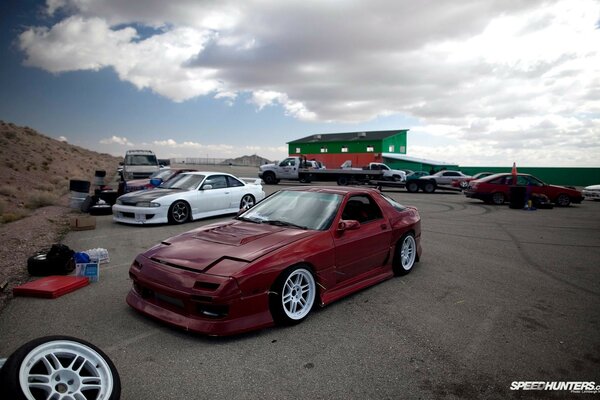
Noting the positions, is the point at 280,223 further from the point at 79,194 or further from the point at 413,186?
the point at 413,186

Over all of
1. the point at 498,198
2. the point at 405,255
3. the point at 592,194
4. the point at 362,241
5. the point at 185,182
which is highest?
the point at 185,182

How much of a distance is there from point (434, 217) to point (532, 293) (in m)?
7.30

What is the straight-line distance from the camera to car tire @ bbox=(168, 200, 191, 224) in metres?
9.43

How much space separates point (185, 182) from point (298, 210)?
661 cm

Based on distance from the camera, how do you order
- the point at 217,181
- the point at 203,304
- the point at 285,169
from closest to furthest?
the point at 203,304
the point at 217,181
the point at 285,169

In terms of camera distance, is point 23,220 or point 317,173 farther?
point 317,173

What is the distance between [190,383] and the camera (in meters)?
2.67

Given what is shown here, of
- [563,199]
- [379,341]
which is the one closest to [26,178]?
[379,341]

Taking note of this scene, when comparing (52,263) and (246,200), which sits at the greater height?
(246,200)

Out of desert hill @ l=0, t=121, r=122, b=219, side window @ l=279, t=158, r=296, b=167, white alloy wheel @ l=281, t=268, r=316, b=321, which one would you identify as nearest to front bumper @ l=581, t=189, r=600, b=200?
side window @ l=279, t=158, r=296, b=167

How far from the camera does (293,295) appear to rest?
3.77m

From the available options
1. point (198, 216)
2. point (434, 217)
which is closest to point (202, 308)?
point (198, 216)

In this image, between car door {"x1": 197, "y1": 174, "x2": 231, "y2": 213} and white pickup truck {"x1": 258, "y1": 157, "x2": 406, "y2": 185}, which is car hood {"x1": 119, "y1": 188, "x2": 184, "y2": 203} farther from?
white pickup truck {"x1": 258, "y1": 157, "x2": 406, "y2": 185}

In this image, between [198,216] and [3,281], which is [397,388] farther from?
[198,216]
